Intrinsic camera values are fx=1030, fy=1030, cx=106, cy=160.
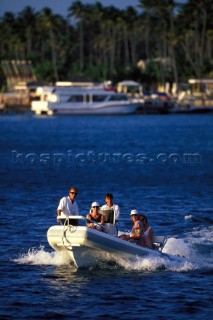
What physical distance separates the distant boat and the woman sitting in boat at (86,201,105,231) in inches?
5287

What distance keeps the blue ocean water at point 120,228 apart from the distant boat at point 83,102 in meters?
63.5

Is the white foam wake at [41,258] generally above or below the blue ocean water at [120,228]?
above

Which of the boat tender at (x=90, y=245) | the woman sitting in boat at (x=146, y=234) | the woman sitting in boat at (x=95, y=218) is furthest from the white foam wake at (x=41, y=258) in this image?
the woman sitting in boat at (x=146, y=234)

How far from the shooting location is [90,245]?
25688mm

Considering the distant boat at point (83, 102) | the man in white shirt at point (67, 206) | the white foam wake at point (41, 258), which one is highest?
the man in white shirt at point (67, 206)

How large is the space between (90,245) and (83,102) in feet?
464

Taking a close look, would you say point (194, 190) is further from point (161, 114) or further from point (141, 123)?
point (161, 114)

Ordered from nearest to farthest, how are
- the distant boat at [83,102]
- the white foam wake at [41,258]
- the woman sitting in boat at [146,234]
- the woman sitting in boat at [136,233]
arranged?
the woman sitting in boat at [136,233], the woman sitting in boat at [146,234], the white foam wake at [41,258], the distant boat at [83,102]

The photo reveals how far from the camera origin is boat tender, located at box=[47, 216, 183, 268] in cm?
2545

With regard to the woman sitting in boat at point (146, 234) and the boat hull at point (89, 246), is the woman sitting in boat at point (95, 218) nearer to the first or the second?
the boat hull at point (89, 246)

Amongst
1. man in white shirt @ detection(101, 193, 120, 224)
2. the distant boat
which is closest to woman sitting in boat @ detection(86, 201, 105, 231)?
man in white shirt @ detection(101, 193, 120, 224)

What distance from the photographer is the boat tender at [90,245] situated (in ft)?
83.5

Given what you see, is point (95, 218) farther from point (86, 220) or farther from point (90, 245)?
point (90, 245)

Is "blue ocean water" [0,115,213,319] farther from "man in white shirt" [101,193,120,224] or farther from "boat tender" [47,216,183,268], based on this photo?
"man in white shirt" [101,193,120,224]
